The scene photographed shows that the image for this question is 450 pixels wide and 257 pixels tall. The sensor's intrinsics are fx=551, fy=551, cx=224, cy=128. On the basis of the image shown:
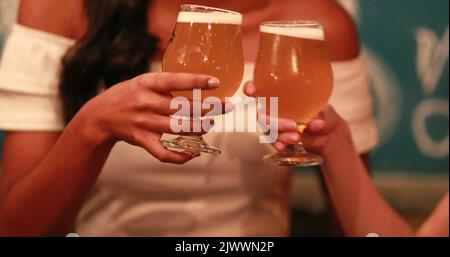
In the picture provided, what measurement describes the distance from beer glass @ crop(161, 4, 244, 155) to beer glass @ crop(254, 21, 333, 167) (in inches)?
2.4

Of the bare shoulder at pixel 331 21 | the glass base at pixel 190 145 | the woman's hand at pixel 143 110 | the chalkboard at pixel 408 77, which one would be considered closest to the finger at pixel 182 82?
the woman's hand at pixel 143 110

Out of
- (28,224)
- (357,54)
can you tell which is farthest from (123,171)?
(357,54)

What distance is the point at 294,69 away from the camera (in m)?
0.87

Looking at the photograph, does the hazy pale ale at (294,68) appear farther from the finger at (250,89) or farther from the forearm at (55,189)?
the forearm at (55,189)

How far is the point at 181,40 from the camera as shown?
0.83 metres

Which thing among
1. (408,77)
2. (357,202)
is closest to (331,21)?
(408,77)

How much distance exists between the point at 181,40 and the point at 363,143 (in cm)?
58

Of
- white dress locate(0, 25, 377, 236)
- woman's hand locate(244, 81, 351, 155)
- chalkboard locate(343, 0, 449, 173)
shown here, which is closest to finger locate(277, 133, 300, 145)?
woman's hand locate(244, 81, 351, 155)

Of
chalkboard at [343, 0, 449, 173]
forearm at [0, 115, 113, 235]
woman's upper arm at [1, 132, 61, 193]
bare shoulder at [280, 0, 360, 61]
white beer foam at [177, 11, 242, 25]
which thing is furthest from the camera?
chalkboard at [343, 0, 449, 173]

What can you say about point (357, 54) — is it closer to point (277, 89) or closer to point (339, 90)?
point (339, 90)

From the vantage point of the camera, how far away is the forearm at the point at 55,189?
924 millimetres

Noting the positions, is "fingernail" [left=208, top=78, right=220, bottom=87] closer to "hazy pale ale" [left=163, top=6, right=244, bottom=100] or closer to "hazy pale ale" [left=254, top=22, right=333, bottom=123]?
"hazy pale ale" [left=163, top=6, right=244, bottom=100]

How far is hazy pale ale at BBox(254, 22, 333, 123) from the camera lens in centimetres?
87

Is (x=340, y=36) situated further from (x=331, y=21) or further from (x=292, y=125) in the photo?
(x=292, y=125)
